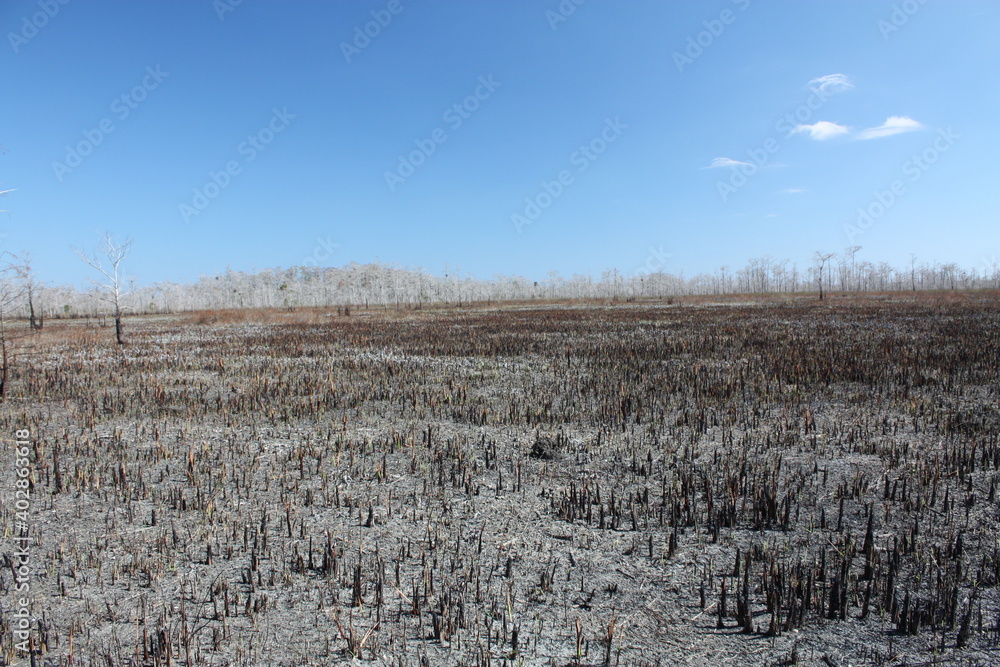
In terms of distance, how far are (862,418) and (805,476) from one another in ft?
10.3

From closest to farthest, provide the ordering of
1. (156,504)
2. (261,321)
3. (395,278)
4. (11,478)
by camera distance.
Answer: (156,504) < (11,478) < (261,321) < (395,278)

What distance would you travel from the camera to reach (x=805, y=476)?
17.1 ft

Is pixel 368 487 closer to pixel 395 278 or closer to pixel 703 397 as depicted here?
pixel 703 397

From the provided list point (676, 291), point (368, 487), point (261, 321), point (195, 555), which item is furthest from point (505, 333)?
point (676, 291)
